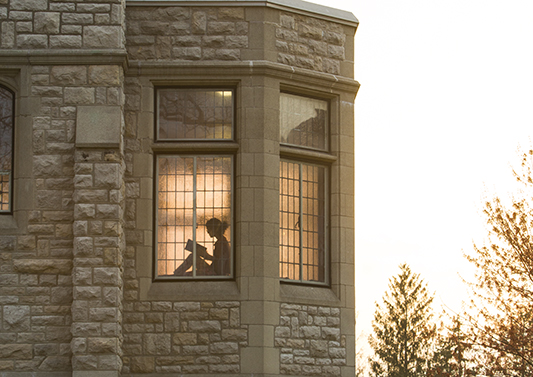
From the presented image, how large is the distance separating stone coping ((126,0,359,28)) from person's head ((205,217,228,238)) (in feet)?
10.4

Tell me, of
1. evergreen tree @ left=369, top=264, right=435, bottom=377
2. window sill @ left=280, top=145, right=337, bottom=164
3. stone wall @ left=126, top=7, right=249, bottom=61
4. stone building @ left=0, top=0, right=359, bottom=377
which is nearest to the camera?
stone building @ left=0, top=0, right=359, bottom=377

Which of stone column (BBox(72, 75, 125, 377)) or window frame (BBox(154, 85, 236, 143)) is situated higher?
window frame (BBox(154, 85, 236, 143))

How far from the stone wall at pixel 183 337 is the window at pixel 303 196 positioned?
4.03ft

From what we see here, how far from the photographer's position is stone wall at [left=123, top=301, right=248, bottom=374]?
13203mm

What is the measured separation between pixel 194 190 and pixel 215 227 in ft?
2.04

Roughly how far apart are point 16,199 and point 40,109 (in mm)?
1281

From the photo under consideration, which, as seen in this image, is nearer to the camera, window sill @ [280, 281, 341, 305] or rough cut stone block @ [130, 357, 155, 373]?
rough cut stone block @ [130, 357, 155, 373]

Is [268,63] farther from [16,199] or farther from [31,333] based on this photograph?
[31,333]

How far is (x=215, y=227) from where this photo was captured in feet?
45.7

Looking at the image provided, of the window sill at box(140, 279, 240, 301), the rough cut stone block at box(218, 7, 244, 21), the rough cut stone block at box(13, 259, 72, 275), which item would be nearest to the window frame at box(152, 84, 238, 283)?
the window sill at box(140, 279, 240, 301)

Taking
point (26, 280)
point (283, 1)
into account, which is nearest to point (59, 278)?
point (26, 280)

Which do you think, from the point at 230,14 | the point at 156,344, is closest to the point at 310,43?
the point at 230,14

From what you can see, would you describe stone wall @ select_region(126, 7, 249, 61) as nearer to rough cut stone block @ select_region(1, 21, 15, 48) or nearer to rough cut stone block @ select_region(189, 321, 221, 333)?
rough cut stone block @ select_region(1, 21, 15, 48)

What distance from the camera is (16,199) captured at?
13.1 metres
